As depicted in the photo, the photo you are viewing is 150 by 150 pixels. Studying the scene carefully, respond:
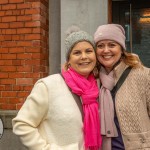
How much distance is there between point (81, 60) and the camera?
2732 mm

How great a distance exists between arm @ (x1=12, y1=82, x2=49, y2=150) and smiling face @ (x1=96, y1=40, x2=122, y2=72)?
53cm

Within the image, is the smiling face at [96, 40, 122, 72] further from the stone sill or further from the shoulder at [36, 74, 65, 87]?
the stone sill

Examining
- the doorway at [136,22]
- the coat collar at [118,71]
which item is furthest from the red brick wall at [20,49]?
the coat collar at [118,71]

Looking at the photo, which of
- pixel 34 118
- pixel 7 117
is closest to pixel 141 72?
pixel 34 118

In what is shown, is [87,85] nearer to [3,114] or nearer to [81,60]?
[81,60]

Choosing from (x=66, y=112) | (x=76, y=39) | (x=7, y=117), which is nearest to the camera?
(x=66, y=112)

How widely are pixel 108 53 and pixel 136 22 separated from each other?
215cm

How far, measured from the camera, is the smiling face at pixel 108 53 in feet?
9.33

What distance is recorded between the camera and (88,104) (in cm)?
269

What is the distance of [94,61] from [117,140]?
2.07ft

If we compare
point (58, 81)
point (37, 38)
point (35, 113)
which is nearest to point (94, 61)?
point (58, 81)

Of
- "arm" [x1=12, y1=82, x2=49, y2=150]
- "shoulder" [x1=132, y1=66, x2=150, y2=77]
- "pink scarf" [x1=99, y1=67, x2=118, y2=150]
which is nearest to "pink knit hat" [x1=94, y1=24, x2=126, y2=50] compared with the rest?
"shoulder" [x1=132, y1=66, x2=150, y2=77]

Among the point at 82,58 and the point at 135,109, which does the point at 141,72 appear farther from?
the point at 82,58

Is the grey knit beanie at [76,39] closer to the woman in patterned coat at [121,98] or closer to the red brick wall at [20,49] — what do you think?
the woman in patterned coat at [121,98]
